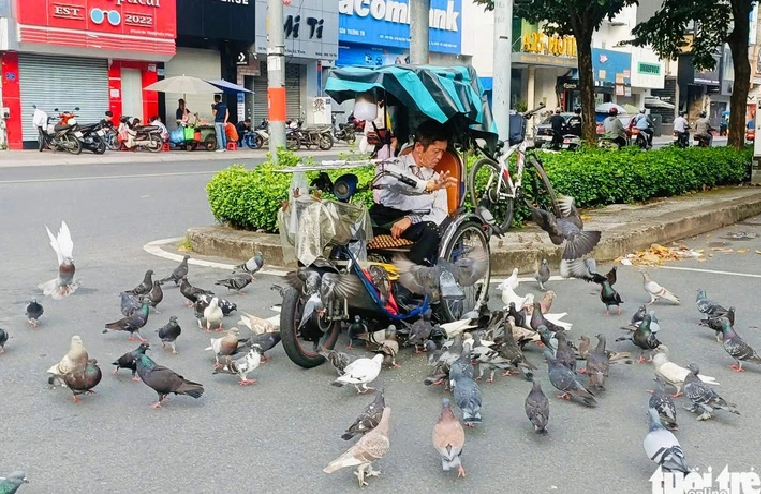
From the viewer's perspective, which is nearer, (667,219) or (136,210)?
(667,219)

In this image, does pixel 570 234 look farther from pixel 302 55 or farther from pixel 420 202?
pixel 302 55

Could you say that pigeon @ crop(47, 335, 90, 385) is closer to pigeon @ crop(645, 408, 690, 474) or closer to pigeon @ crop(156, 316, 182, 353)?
pigeon @ crop(156, 316, 182, 353)

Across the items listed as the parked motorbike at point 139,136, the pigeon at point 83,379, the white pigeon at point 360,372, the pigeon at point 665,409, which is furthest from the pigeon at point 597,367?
the parked motorbike at point 139,136

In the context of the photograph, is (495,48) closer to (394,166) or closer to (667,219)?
(667,219)

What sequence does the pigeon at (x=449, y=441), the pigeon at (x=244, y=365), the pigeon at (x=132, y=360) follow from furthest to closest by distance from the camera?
the pigeon at (x=244, y=365)
the pigeon at (x=132, y=360)
the pigeon at (x=449, y=441)

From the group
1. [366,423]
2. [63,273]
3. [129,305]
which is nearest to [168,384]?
[366,423]

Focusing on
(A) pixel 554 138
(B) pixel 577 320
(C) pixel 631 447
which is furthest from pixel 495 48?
(A) pixel 554 138

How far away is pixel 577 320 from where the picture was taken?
663 cm

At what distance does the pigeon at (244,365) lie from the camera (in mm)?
4953

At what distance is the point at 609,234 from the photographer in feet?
29.6

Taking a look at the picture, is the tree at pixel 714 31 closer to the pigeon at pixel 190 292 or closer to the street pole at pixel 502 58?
the street pole at pixel 502 58

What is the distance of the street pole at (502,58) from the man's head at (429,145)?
3.75 metres

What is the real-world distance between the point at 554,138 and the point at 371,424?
71.8 feet

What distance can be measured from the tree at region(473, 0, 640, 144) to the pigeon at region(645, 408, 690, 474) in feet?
35.2
